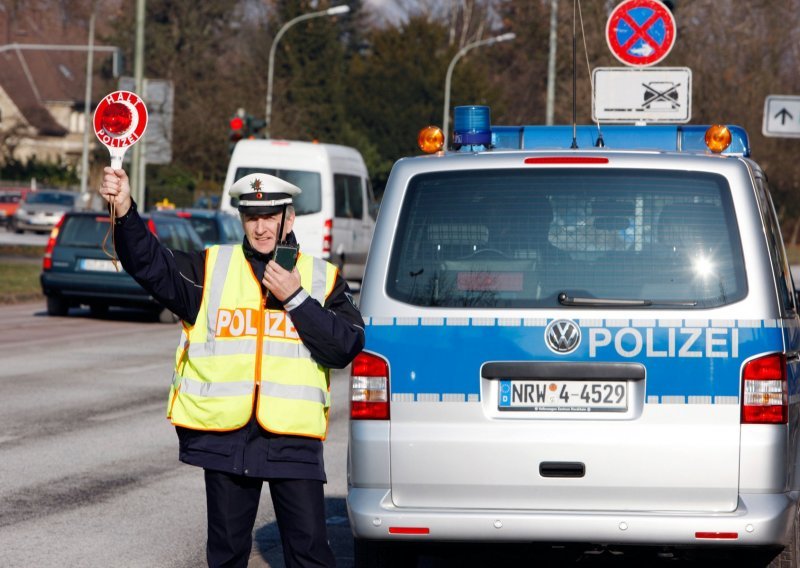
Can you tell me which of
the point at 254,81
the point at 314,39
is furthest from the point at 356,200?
the point at 314,39

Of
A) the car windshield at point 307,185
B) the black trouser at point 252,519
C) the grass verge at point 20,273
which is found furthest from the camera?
the car windshield at point 307,185

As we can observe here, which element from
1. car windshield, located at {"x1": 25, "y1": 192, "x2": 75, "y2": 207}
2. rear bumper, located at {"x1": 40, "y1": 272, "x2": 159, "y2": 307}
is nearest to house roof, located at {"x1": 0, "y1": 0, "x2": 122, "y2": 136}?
car windshield, located at {"x1": 25, "y1": 192, "x2": 75, "y2": 207}

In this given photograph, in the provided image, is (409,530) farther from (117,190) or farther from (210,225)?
(210,225)

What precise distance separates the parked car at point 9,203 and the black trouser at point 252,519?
53.8 metres

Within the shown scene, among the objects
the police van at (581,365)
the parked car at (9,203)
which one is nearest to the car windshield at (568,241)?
the police van at (581,365)

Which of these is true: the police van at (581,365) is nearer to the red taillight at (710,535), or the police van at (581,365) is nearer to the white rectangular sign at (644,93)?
the red taillight at (710,535)

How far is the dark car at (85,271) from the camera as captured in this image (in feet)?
70.9

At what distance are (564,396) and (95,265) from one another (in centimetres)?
1659

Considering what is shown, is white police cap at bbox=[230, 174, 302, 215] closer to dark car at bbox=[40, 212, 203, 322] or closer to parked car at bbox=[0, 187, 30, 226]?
dark car at bbox=[40, 212, 203, 322]

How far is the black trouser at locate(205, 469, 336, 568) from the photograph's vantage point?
5.09m

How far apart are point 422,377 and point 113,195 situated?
1383 mm

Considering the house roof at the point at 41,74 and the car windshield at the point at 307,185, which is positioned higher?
the house roof at the point at 41,74

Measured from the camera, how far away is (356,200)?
30.9 meters

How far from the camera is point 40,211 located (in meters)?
54.5
